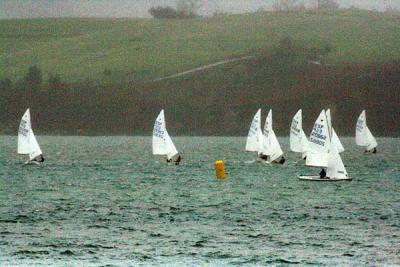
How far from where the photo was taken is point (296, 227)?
176ft

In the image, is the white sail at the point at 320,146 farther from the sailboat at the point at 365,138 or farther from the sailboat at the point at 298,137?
the sailboat at the point at 365,138

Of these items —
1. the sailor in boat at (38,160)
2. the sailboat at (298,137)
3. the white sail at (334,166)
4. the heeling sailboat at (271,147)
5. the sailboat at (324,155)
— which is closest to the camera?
the white sail at (334,166)

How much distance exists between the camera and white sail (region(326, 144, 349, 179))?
77375 mm

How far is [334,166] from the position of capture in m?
78.8

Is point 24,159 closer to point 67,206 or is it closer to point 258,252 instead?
point 67,206

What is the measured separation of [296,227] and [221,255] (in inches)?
425

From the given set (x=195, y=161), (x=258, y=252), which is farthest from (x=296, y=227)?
(x=195, y=161)

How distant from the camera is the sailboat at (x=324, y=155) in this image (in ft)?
256

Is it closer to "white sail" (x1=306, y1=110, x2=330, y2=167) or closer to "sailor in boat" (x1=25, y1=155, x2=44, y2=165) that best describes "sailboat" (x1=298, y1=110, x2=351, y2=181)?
"white sail" (x1=306, y1=110, x2=330, y2=167)

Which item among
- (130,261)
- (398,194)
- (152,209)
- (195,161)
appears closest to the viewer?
(130,261)

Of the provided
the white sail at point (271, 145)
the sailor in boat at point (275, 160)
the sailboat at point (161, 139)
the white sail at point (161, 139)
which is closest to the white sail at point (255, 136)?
the sailor in boat at point (275, 160)

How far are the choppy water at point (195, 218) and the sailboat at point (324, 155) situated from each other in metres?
0.88

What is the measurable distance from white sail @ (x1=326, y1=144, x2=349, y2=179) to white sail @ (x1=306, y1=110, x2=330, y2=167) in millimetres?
529

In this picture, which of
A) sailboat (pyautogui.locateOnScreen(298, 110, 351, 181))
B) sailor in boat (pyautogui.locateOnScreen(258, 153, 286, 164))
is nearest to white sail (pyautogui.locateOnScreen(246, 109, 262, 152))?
sailor in boat (pyautogui.locateOnScreen(258, 153, 286, 164))
